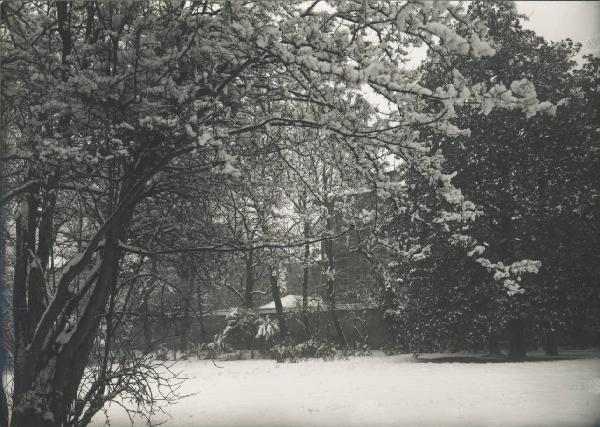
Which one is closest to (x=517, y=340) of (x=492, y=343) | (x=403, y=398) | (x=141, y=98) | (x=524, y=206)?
(x=492, y=343)

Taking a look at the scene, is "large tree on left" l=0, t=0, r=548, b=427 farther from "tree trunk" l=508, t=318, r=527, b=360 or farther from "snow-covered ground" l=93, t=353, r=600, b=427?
"tree trunk" l=508, t=318, r=527, b=360

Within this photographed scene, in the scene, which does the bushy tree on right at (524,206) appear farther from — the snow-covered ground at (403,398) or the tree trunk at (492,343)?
the snow-covered ground at (403,398)

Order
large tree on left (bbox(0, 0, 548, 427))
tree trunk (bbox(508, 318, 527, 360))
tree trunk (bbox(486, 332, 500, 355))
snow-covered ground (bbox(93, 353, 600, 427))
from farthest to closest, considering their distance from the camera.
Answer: tree trunk (bbox(508, 318, 527, 360)), tree trunk (bbox(486, 332, 500, 355)), snow-covered ground (bbox(93, 353, 600, 427)), large tree on left (bbox(0, 0, 548, 427))

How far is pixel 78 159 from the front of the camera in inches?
132

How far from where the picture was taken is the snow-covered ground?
774 centimetres

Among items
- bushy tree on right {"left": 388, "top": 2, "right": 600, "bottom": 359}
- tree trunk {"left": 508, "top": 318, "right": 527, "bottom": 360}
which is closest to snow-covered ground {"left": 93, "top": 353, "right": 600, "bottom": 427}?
tree trunk {"left": 508, "top": 318, "right": 527, "bottom": 360}

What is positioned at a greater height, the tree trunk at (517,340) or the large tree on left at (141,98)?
the large tree on left at (141,98)

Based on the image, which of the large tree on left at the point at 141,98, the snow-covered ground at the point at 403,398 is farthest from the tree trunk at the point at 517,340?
the large tree on left at the point at 141,98

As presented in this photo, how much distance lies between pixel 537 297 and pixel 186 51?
14905 mm

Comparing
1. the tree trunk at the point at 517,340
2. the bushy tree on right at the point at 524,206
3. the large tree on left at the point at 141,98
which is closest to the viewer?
the large tree on left at the point at 141,98

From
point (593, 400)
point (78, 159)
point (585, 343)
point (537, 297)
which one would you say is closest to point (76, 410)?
point (78, 159)

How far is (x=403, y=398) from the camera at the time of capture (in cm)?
966

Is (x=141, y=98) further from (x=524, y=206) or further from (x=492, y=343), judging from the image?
(x=492, y=343)

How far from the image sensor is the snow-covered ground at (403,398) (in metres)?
7.74
